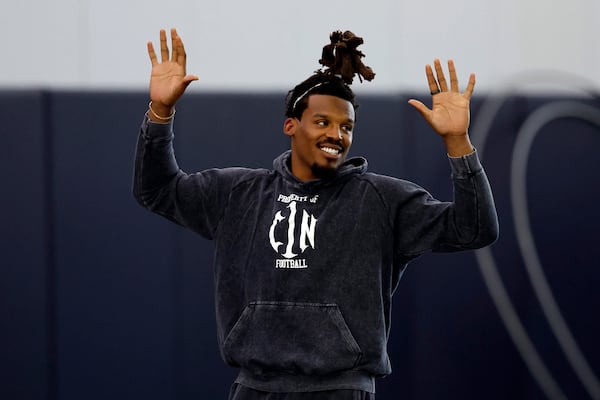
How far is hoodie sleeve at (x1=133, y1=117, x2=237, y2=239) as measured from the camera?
2518 mm

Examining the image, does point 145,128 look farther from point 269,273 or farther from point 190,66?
point 190,66

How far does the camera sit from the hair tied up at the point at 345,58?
2.59 m

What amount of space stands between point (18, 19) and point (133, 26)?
473 millimetres

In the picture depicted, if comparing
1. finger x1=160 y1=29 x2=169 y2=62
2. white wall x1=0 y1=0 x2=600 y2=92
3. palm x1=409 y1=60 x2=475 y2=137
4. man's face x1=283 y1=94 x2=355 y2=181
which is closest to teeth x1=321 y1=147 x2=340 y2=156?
man's face x1=283 y1=94 x2=355 y2=181

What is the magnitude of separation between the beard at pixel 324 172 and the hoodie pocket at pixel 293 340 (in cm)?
36

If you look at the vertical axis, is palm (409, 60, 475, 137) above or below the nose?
above

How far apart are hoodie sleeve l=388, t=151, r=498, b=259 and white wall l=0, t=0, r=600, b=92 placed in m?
1.77

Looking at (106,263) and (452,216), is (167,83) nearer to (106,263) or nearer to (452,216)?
(452,216)

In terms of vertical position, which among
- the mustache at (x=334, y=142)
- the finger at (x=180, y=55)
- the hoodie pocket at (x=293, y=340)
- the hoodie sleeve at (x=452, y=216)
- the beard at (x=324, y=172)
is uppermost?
the finger at (x=180, y=55)

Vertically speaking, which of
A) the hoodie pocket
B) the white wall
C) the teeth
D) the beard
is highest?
the white wall

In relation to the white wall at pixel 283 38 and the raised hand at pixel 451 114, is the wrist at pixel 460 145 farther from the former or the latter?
the white wall at pixel 283 38

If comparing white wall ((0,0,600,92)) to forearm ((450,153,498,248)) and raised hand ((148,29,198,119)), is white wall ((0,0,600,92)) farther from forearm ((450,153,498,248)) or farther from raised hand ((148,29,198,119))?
forearm ((450,153,498,248))

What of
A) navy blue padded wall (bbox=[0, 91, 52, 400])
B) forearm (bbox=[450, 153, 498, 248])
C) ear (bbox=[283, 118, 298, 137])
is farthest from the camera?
navy blue padded wall (bbox=[0, 91, 52, 400])

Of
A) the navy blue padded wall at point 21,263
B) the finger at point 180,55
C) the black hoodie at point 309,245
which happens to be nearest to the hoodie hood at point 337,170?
the black hoodie at point 309,245
